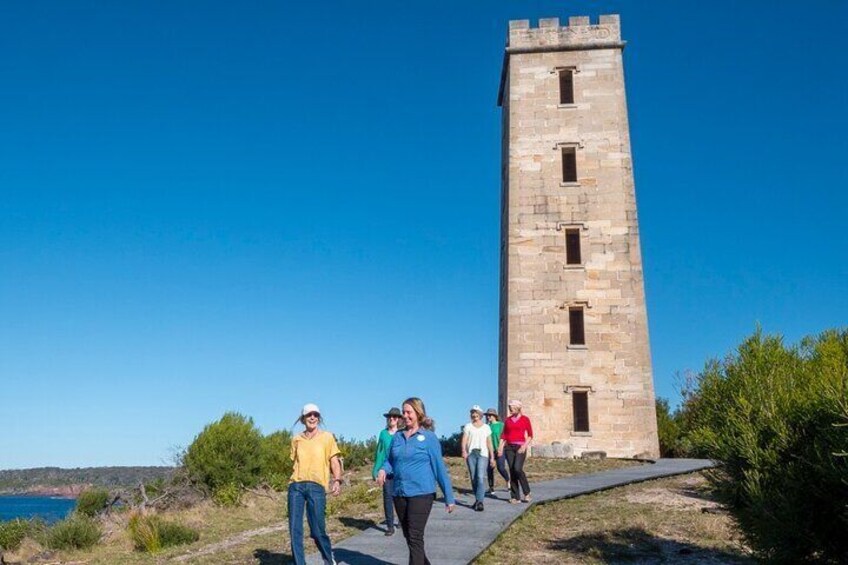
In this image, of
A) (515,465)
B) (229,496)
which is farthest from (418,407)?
(229,496)

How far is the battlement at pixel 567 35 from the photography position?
26.8 meters

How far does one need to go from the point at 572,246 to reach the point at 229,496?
13614 millimetres

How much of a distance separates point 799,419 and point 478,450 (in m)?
6.12

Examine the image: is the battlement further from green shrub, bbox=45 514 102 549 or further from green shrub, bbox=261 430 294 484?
green shrub, bbox=45 514 102 549

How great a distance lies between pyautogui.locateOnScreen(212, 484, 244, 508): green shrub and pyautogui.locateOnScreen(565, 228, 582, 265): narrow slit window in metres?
12.7

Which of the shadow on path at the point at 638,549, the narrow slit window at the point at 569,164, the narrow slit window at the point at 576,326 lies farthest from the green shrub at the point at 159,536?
the narrow slit window at the point at 569,164

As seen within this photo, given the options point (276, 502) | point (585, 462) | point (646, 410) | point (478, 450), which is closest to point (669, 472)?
point (585, 462)

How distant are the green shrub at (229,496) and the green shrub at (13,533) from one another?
4.13m

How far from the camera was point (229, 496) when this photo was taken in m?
18.2

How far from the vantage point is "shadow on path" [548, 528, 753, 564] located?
9.24m

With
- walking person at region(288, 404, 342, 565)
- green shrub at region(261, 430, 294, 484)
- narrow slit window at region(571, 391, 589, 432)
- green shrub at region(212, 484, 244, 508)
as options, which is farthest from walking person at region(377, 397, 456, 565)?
narrow slit window at region(571, 391, 589, 432)

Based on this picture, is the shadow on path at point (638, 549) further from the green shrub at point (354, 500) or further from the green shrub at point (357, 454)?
the green shrub at point (357, 454)

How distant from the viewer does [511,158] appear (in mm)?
25969

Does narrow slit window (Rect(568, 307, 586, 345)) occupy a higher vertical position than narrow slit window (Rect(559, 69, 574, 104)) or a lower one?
lower
